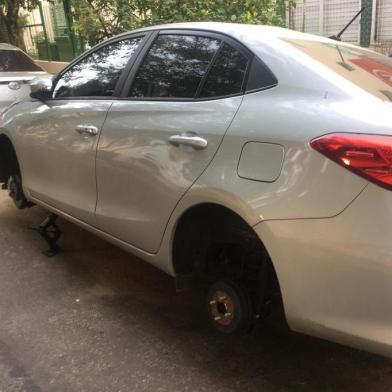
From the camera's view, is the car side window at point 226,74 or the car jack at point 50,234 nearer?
the car side window at point 226,74

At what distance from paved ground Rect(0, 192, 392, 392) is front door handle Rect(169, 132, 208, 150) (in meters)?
1.14

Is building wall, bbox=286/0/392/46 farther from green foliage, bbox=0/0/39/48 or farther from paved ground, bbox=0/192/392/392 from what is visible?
green foliage, bbox=0/0/39/48

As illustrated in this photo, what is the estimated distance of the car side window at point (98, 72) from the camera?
3271 mm

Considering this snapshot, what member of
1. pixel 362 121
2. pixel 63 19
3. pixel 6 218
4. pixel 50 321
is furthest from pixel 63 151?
pixel 63 19

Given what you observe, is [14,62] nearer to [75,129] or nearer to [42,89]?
[42,89]

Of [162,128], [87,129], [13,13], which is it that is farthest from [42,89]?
[13,13]

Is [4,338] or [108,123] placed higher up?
[108,123]

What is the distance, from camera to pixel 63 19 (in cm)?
1141

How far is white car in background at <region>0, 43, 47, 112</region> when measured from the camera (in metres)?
6.87

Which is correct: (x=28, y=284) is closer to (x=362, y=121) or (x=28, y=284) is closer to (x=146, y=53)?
(x=146, y=53)

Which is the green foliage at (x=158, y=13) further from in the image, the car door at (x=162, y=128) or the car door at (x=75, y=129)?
the car door at (x=162, y=128)

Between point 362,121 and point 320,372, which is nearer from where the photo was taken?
point 362,121

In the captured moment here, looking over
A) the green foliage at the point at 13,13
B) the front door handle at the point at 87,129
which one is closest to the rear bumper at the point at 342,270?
the front door handle at the point at 87,129

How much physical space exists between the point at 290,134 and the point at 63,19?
1062 cm
